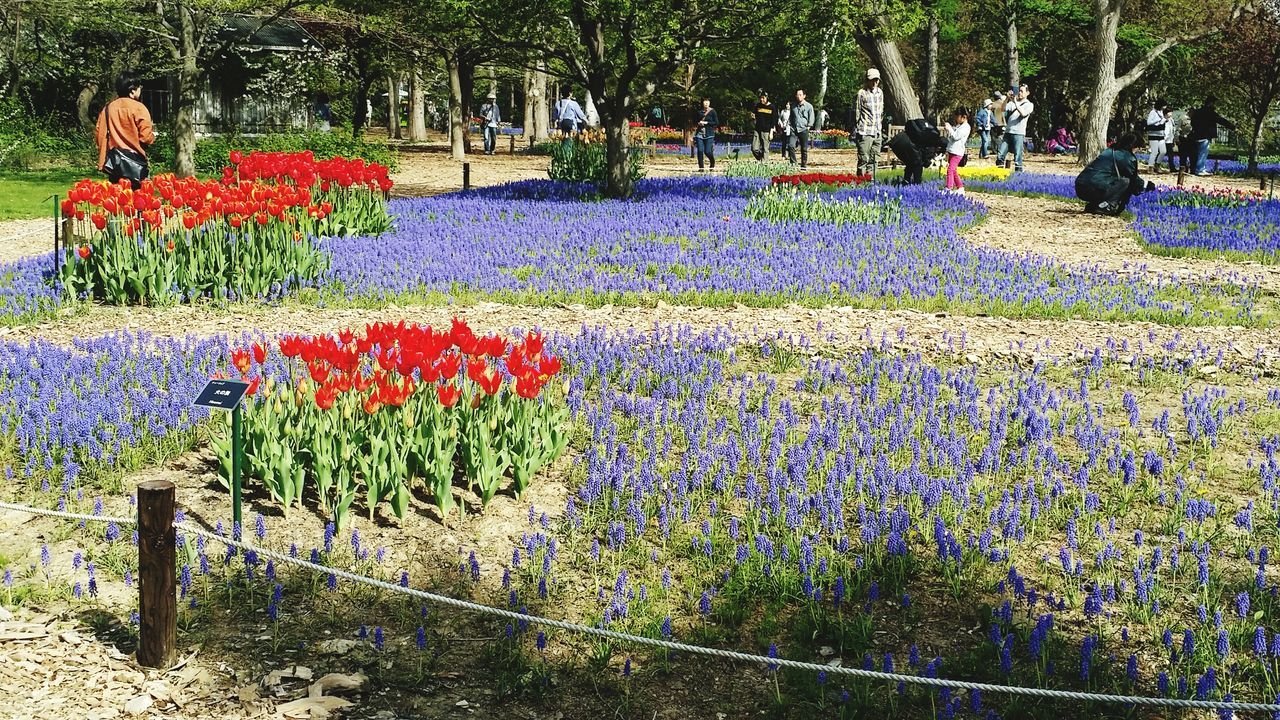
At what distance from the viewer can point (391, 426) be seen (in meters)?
5.29

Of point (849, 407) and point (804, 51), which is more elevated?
point (804, 51)

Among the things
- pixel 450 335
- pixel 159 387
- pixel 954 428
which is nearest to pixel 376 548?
pixel 450 335

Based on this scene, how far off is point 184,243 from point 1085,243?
11.2 m

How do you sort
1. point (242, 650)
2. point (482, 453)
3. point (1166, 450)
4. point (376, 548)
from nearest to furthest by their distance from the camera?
point (242, 650)
point (376, 548)
point (482, 453)
point (1166, 450)

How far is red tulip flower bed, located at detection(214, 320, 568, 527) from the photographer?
519 centimetres

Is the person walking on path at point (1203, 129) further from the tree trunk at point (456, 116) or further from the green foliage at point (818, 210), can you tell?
the tree trunk at point (456, 116)

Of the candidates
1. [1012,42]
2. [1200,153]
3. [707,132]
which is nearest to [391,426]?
[707,132]

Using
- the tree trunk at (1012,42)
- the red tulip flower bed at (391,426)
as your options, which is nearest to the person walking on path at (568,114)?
the tree trunk at (1012,42)

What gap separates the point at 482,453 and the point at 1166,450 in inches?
143

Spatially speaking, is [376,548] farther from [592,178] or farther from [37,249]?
[592,178]

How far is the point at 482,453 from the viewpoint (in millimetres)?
5371

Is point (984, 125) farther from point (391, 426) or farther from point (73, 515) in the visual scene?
point (73, 515)

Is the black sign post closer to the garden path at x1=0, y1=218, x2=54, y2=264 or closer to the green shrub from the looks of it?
the garden path at x1=0, y1=218, x2=54, y2=264

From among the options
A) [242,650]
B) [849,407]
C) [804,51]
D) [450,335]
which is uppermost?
[804,51]
